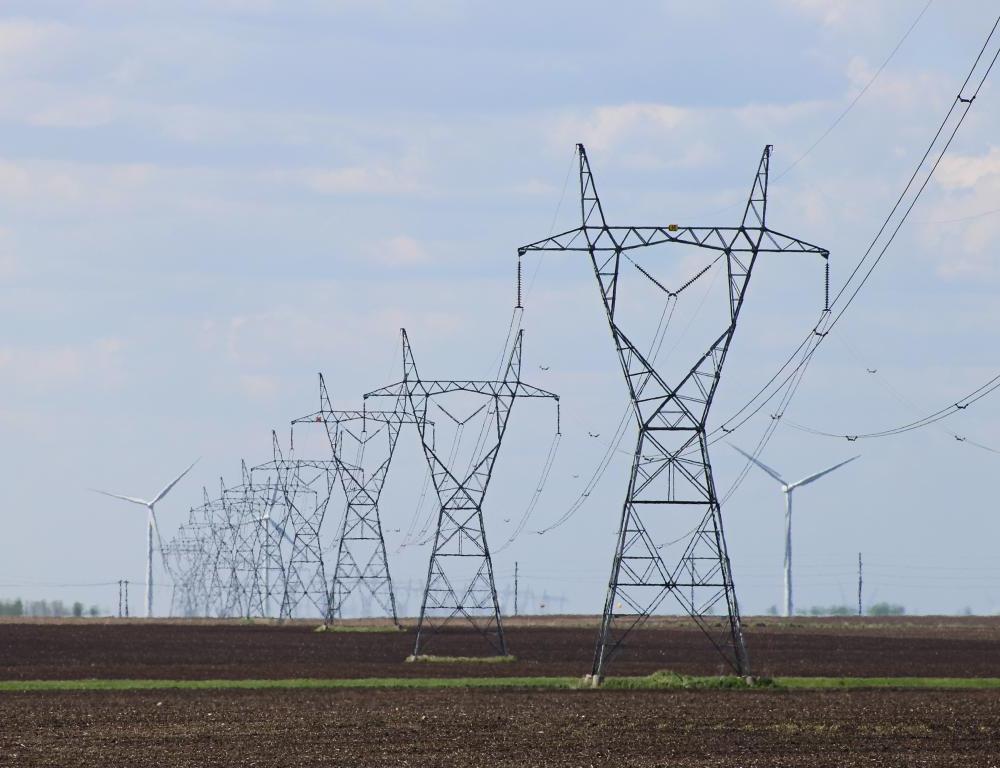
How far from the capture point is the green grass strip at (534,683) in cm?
6044

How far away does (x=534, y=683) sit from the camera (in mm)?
62594

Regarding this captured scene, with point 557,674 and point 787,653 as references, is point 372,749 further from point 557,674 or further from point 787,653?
point 787,653

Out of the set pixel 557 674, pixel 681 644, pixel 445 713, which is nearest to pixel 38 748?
pixel 445 713

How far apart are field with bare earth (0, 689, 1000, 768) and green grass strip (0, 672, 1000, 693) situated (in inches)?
82.3

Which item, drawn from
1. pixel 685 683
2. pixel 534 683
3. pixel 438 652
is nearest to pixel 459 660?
pixel 438 652

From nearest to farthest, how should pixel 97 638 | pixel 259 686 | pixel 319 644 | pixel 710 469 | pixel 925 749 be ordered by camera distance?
pixel 925 749 → pixel 710 469 → pixel 259 686 → pixel 319 644 → pixel 97 638

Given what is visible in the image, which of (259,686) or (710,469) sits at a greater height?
(710,469)

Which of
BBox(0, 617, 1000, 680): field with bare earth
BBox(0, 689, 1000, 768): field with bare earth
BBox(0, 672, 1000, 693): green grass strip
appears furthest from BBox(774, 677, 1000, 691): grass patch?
BBox(0, 617, 1000, 680): field with bare earth

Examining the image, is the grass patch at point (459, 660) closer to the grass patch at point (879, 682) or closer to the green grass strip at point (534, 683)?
the green grass strip at point (534, 683)

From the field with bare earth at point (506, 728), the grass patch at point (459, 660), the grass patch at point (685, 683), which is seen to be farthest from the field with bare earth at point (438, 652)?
the field with bare earth at point (506, 728)

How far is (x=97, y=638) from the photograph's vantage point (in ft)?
374

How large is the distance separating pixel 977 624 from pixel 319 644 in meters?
81.9

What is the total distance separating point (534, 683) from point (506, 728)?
17394 millimetres

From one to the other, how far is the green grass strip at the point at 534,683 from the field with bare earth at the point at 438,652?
3.51 m
